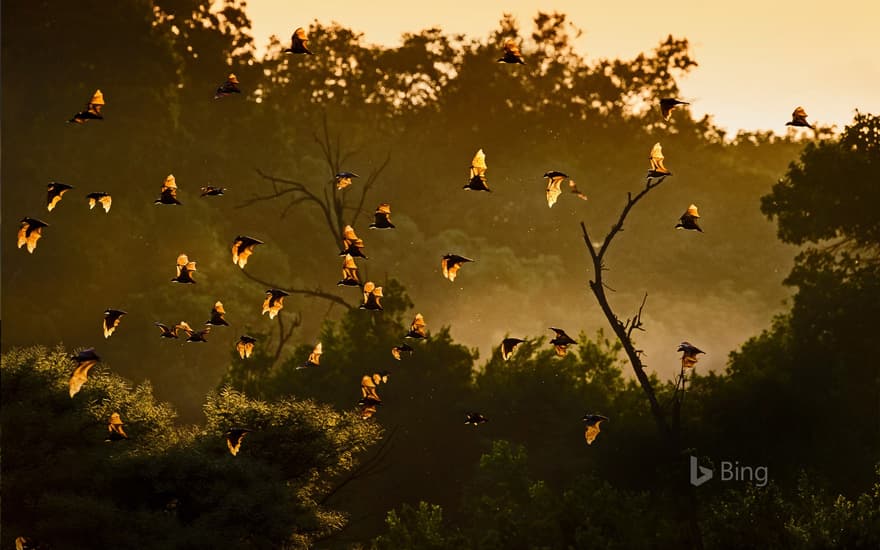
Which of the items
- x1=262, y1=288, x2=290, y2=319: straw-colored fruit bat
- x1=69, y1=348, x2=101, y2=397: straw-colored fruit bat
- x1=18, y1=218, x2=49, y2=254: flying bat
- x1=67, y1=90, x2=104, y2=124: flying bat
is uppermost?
x1=67, y1=90, x2=104, y2=124: flying bat

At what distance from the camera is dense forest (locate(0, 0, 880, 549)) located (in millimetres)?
34344

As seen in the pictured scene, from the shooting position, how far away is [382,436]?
45000mm

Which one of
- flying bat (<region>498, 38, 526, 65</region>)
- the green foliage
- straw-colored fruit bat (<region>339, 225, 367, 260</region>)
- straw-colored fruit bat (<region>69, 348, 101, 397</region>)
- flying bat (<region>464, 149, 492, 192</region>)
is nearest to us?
straw-colored fruit bat (<region>69, 348, 101, 397</region>)

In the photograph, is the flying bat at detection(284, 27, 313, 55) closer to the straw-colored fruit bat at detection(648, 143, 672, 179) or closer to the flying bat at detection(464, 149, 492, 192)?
the flying bat at detection(464, 149, 492, 192)

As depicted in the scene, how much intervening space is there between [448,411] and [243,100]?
47.4 metres

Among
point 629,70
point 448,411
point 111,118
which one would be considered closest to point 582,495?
point 448,411

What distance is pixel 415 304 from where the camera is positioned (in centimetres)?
9106

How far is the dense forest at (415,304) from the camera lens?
34.3 meters

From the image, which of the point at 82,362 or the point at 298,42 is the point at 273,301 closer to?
the point at 298,42

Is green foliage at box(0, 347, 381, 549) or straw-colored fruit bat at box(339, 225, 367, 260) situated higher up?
straw-colored fruit bat at box(339, 225, 367, 260)

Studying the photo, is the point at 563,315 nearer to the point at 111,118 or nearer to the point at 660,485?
the point at 111,118

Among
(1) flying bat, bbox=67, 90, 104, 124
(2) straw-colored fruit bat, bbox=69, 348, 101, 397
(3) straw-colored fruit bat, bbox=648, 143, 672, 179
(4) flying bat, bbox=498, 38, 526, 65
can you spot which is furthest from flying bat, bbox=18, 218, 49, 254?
(3) straw-colored fruit bat, bbox=648, 143, 672, 179

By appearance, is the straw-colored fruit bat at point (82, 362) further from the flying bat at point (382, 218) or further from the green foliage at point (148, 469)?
the green foliage at point (148, 469)

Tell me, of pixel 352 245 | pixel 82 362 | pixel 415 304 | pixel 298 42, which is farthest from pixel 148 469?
pixel 415 304
